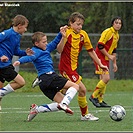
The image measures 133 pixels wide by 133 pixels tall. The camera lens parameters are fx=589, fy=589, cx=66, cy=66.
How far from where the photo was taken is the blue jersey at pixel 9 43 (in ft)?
32.9

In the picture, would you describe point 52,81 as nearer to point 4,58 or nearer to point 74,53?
point 4,58

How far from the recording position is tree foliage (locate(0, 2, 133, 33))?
2592cm

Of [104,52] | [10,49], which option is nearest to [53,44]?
[10,49]

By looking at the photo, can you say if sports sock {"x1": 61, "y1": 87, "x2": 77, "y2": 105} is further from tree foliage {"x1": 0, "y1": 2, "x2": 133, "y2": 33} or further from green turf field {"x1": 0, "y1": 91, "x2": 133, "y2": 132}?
tree foliage {"x1": 0, "y1": 2, "x2": 133, "y2": 33}

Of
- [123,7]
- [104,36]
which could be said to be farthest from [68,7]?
[104,36]

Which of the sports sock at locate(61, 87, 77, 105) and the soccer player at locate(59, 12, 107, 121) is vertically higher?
the soccer player at locate(59, 12, 107, 121)

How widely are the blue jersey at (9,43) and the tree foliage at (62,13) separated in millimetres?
15641

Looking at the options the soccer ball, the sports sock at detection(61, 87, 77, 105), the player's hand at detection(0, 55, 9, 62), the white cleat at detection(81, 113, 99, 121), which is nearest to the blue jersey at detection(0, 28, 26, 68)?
the player's hand at detection(0, 55, 9, 62)

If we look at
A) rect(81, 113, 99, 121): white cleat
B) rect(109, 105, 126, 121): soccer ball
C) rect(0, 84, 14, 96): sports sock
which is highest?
rect(0, 84, 14, 96): sports sock

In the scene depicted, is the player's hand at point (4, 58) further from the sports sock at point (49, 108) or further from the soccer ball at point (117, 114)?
the soccer ball at point (117, 114)

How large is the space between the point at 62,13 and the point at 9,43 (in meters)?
20.7

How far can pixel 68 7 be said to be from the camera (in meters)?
31.1

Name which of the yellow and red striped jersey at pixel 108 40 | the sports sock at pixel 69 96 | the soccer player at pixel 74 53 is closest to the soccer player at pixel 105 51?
the yellow and red striped jersey at pixel 108 40

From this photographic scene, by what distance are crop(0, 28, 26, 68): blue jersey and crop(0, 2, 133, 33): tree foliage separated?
15641mm
